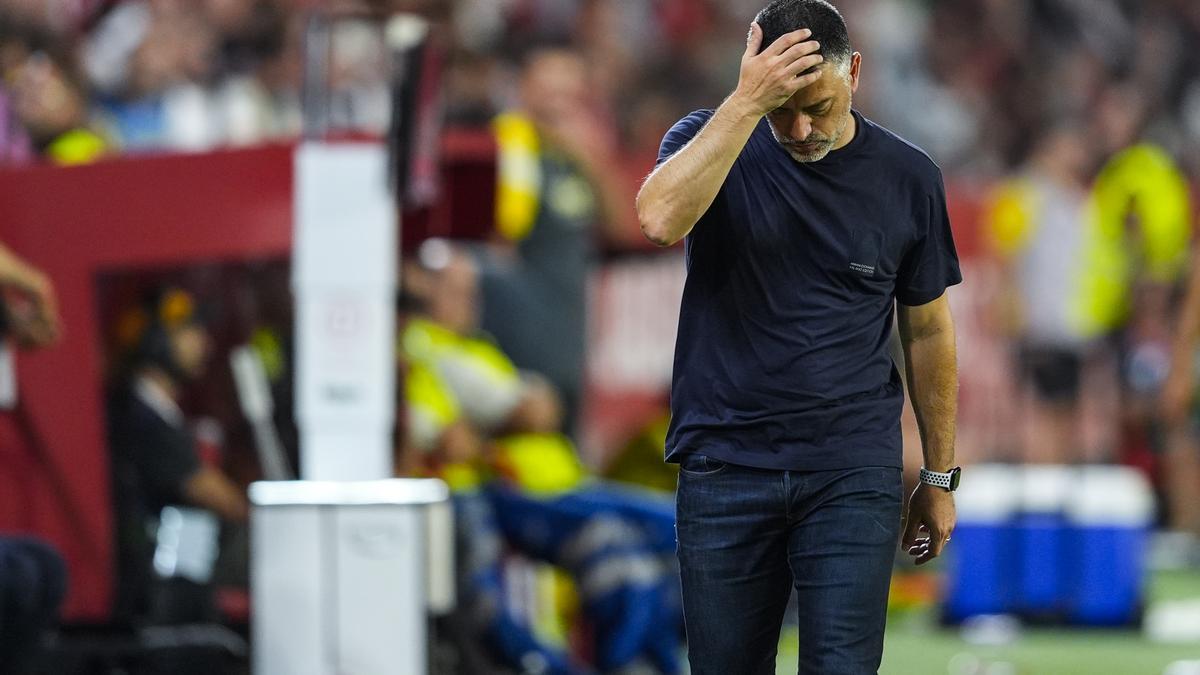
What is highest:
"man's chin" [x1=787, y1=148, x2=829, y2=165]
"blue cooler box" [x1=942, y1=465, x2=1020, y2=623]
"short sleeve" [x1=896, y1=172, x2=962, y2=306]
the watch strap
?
"man's chin" [x1=787, y1=148, x2=829, y2=165]

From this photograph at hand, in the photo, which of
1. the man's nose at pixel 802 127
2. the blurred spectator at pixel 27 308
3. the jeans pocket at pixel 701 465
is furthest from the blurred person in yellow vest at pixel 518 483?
the man's nose at pixel 802 127

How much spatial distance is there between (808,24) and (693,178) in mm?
385

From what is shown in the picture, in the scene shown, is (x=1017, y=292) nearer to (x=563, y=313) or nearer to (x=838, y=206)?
(x=563, y=313)

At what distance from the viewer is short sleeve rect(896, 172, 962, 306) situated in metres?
4.30

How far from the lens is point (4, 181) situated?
6715 mm

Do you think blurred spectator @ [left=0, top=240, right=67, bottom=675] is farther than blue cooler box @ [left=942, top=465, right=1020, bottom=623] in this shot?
No

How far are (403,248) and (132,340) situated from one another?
42.6 inches

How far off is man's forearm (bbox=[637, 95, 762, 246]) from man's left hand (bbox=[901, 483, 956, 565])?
0.90 m

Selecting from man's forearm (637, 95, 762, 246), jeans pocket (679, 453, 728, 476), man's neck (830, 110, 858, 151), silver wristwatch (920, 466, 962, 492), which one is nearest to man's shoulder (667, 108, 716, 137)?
man's forearm (637, 95, 762, 246)

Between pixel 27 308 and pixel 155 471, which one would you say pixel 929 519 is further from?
pixel 155 471

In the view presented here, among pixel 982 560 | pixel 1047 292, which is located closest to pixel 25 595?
pixel 982 560

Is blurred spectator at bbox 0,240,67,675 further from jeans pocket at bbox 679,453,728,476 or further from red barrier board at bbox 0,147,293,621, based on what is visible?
jeans pocket at bbox 679,453,728,476

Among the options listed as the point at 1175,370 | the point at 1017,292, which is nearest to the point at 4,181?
the point at 1175,370

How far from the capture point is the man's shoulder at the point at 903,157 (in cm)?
427
